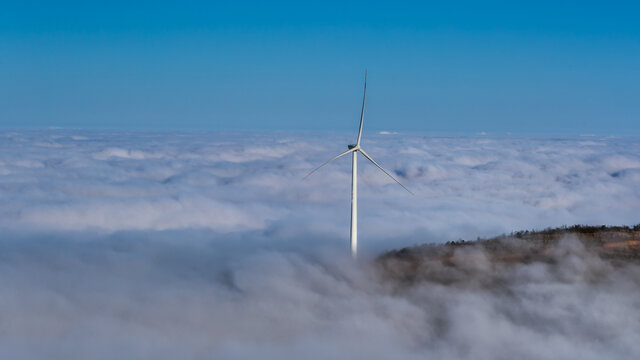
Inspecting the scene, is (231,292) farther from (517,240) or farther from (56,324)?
(517,240)

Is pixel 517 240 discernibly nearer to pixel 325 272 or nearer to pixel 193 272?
pixel 325 272

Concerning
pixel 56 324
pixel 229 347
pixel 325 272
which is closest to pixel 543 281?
pixel 325 272

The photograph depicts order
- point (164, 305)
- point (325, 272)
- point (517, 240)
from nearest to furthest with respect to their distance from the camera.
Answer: point (517, 240) < point (325, 272) < point (164, 305)

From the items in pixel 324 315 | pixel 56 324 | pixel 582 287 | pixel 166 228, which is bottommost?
pixel 166 228

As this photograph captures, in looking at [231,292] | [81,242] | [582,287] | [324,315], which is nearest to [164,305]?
[231,292]

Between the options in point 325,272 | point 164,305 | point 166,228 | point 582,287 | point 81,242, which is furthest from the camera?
point 166,228

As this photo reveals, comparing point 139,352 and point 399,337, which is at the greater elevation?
point 399,337

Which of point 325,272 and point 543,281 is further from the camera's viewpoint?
point 325,272
